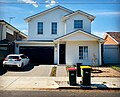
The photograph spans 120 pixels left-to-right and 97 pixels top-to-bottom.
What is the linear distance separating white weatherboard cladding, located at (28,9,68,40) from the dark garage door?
6.06ft

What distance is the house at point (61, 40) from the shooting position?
22.6 metres

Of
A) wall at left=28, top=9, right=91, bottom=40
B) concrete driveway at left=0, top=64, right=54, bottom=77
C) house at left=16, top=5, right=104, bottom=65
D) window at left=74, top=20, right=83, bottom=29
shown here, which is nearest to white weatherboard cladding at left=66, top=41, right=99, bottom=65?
A: house at left=16, top=5, right=104, bottom=65

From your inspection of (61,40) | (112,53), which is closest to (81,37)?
(61,40)

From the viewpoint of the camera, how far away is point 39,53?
24.5 m

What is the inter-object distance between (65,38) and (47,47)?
300cm

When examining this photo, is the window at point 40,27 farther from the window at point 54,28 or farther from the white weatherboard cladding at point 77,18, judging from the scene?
the white weatherboard cladding at point 77,18

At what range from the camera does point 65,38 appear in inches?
889

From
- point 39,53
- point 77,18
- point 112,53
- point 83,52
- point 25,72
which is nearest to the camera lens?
point 25,72

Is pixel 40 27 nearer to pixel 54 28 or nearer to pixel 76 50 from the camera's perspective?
pixel 54 28

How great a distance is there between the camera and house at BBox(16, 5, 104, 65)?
74.2 ft

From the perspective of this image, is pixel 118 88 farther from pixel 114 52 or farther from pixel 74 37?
pixel 114 52

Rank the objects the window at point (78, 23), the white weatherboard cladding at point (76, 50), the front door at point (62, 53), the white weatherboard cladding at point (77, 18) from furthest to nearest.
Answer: the window at point (78, 23)
the white weatherboard cladding at point (77, 18)
the front door at point (62, 53)
the white weatherboard cladding at point (76, 50)

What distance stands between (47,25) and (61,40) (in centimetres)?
407

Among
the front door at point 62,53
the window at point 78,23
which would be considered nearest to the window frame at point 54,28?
the front door at point 62,53
